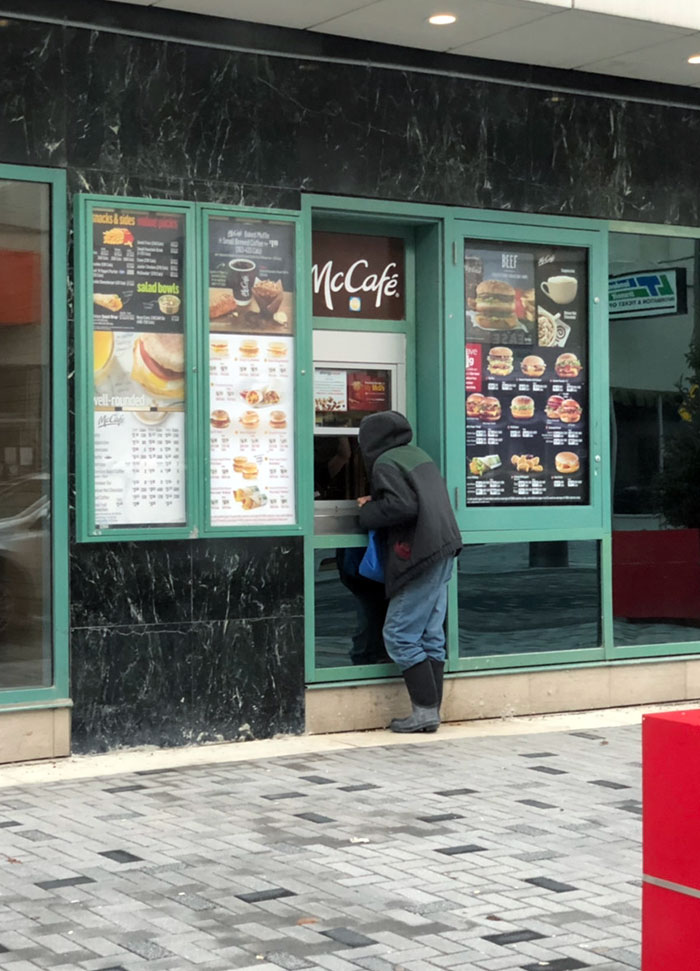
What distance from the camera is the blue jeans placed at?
9.04 m

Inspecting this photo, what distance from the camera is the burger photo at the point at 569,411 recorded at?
1018 centimetres

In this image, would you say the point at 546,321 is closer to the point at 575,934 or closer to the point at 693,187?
the point at 693,187

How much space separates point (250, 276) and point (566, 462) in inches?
98.2

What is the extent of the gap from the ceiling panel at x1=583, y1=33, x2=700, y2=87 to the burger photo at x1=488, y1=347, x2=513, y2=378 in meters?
1.85

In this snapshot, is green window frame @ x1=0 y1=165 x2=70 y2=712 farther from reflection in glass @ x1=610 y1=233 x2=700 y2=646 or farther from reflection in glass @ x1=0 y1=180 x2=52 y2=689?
reflection in glass @ x1=610 y1=233 x2=700 y2=646

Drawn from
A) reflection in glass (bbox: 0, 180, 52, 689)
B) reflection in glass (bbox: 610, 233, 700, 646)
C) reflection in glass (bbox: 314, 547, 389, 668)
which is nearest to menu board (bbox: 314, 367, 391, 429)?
reflection in glass (bbox: 314, 547, 389, 668)

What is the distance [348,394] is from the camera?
9.59 m

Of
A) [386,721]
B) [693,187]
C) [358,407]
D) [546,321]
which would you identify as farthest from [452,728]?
[693,187]

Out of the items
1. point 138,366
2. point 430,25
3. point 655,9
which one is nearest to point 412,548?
point 138,366

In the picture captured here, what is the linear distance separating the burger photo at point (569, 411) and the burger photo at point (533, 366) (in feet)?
0.87

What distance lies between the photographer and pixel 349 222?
9570 mm

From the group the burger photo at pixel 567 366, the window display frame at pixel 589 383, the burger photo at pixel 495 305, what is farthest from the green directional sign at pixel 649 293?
the burger photo at pixel 495 305

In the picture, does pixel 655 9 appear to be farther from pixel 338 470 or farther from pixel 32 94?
pixel 32 94

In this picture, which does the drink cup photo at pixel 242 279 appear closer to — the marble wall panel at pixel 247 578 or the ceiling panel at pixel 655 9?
the marble wall panel at pixel 247 578
